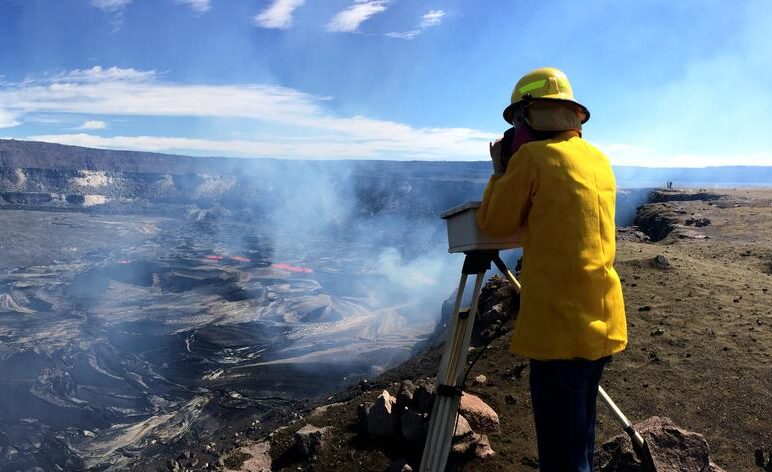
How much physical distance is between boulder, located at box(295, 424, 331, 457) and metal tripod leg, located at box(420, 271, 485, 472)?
7.40ft

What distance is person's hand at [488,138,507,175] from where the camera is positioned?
2365 millimetres

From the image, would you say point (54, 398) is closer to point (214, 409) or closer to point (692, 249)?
point (214, 409)

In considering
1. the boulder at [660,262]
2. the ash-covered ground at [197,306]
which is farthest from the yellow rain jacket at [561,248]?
the ash-covered ground at [197,306]

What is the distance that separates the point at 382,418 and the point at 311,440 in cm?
80

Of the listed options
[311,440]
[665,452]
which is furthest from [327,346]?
[665,452]

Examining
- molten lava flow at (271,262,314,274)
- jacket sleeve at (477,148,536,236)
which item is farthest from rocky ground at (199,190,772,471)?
molten lava flow at (271,262,314,274)

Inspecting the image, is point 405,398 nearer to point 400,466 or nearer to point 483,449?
point 400,466

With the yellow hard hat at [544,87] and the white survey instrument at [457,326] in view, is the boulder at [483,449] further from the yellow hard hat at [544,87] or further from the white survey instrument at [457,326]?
the yellow hard hat at [544,87]

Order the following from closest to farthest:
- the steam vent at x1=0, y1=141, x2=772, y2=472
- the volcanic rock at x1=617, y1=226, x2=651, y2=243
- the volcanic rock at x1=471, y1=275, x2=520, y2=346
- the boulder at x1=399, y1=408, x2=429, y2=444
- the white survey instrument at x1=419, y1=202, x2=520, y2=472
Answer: the white survey instrument at x1=419, y1=202, x2=520, y2=472 → the boulder at x1=399, y1=408, x2=429, y2=444 → the steam vent at x1=0, y1=141, x2=772, y2=472 → the volcanic rock at x1=471, y1=275, x2=520, y2=346 → the volcanic rock at x1=617, y1=226, x2=651, y2=243

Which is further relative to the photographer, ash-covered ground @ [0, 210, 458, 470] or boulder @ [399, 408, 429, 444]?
ash-covered ground @ [0, 210, 458, 470]

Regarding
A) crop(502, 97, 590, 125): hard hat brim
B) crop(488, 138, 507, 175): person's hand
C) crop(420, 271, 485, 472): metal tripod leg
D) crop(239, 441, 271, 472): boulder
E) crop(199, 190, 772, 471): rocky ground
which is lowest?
crop(239, 441, 271, 472): boulder

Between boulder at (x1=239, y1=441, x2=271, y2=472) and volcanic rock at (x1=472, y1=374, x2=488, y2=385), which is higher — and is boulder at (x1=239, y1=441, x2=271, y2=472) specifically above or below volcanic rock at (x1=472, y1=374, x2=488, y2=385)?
below

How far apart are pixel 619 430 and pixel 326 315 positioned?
66.8 ft

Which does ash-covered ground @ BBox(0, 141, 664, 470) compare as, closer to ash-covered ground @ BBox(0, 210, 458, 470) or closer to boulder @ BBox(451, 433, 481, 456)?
ash-covered ground @ BBox(0, 210, 458, 470)
